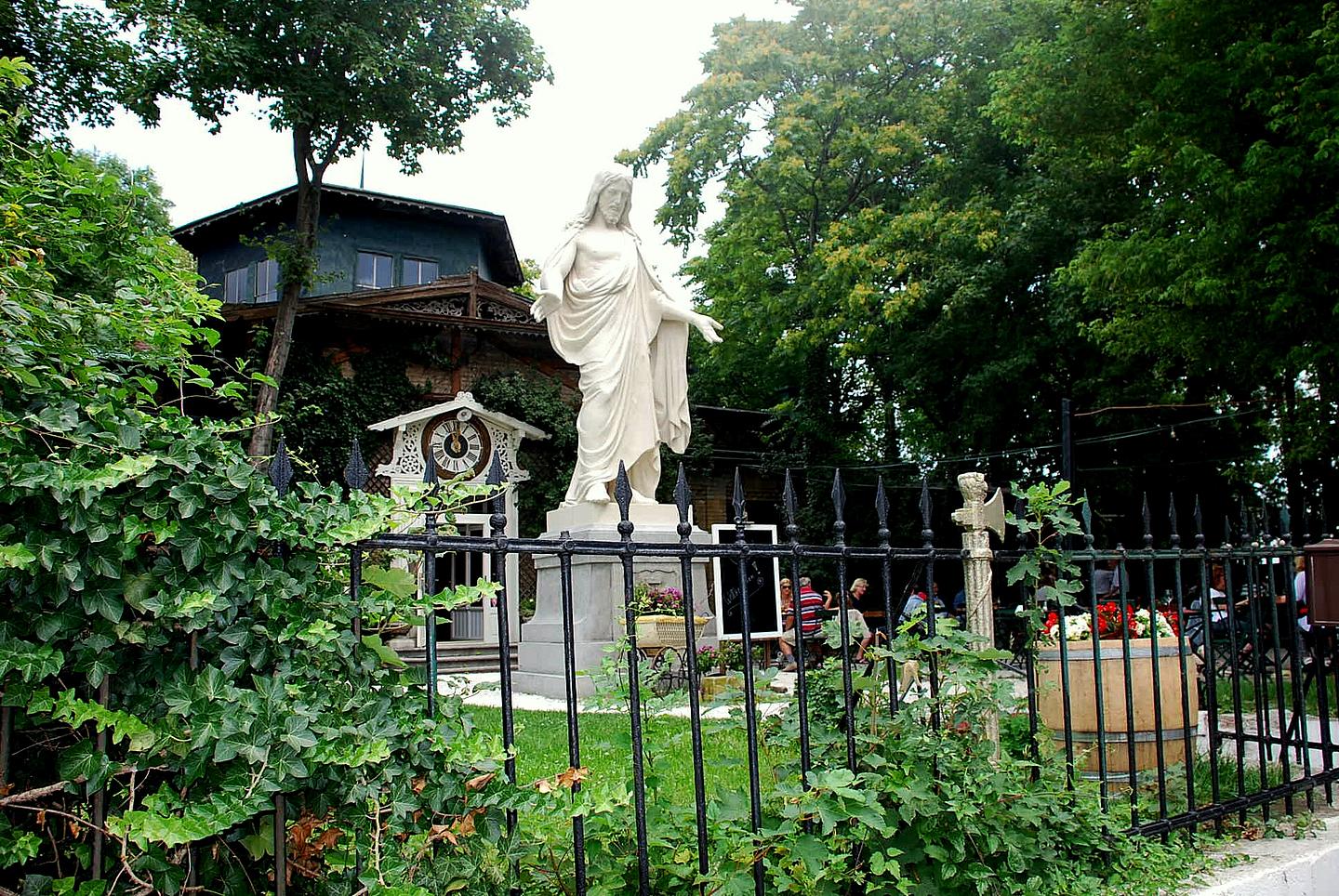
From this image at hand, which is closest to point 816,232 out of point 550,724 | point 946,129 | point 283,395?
point 946,129

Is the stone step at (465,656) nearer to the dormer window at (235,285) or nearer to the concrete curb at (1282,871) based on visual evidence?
the dormer window at (235,285)

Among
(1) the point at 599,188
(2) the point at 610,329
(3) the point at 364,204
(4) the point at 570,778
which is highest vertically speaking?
(3) the point at 364,204

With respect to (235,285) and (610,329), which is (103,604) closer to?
(610,329)

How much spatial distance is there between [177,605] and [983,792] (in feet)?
7.54

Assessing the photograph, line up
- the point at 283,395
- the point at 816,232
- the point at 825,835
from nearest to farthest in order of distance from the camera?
the point at 825,835 < the point at 283,395 < the point at 816,232

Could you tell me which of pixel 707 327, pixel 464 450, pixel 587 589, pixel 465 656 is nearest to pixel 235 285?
pixel 464 450

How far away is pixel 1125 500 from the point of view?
17.8 m

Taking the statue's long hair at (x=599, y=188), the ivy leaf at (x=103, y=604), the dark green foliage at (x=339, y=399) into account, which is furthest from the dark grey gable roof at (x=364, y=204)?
the ivy leaf at (x=103, y=604)

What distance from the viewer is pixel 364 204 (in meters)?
19.3

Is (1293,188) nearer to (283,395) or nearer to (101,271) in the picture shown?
(101,271)

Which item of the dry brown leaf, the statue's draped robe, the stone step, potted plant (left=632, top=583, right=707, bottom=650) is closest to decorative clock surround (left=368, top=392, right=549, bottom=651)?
the stone step

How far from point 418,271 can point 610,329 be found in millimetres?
12240

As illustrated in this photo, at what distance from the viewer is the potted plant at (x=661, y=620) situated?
761cm

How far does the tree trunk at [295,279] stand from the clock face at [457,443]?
8.56 feet
